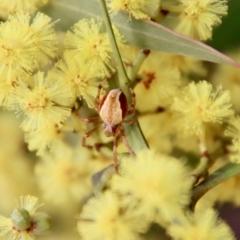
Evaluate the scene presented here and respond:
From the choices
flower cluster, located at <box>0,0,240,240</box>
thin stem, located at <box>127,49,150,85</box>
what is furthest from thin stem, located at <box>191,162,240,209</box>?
thin stem, located at <box>127,49,150,85</box>

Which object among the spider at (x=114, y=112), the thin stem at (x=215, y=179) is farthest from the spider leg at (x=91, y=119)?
the thin stem at (x=215, y=179)

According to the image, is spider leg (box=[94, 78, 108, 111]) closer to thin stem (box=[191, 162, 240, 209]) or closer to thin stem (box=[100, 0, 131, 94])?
thin stem (box=[100, 0, 131, 94])

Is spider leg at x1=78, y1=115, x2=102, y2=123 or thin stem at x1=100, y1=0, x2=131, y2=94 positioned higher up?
thin stem at x1=100, y1=0, x2=131, y2=94

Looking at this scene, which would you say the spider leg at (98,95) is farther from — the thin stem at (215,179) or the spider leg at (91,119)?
the thin stem at (215,179)

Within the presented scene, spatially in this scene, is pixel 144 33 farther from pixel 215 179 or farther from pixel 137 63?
pixel 215 179

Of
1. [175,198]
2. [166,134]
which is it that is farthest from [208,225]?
[166,134]

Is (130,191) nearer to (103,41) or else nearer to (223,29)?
(103,41)
